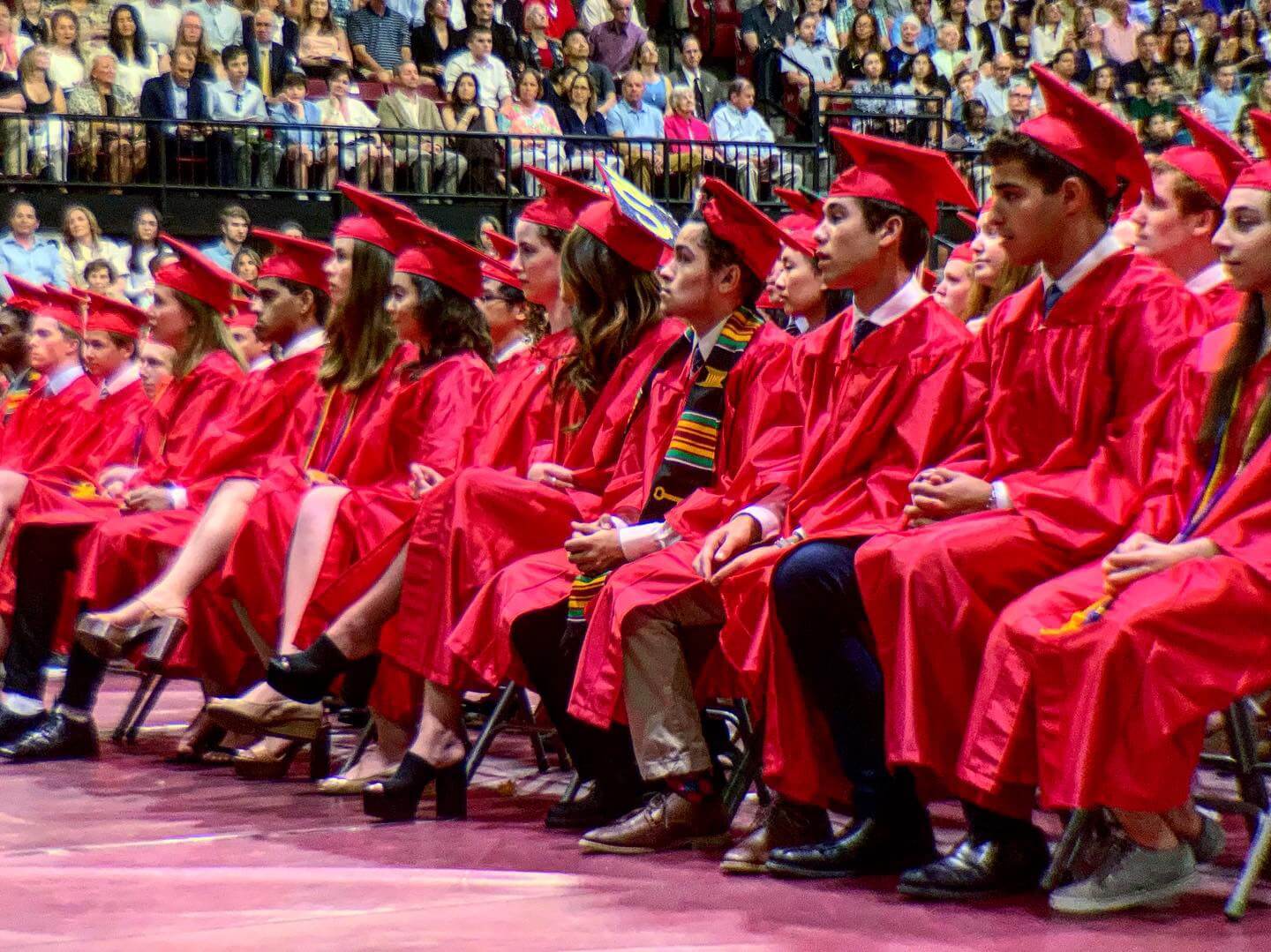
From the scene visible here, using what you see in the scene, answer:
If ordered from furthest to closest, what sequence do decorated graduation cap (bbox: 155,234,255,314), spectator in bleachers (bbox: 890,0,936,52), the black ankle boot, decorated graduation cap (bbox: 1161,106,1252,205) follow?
spectator in bleachers (bbox: 890,0,936,52) < decorated graduation cap (bbox: 155,234,255,314) < the black ankle boot < decorated graduation cap (bbox: 1161,106,1252,205)

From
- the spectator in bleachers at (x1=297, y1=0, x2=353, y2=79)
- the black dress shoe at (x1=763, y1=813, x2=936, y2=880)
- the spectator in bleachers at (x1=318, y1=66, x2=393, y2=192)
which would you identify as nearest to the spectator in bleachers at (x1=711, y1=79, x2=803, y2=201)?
the spectator in bleachers at (x1=318, y1=66, x2=393, y2=192)

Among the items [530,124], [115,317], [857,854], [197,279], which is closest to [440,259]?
[197,279]

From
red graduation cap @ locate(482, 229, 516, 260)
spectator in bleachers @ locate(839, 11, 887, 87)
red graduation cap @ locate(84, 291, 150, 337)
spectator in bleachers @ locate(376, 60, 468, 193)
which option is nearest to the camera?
red graduation cap @ locate(482, 229, 516, 260)

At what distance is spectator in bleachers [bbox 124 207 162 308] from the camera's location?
10406 mm

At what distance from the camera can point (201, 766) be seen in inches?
210

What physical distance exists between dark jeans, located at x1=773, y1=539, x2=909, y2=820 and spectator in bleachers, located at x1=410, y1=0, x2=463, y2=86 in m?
9.37

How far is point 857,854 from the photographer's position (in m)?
3.62

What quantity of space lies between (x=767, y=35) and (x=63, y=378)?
27.9ft

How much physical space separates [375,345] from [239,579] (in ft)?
2.51

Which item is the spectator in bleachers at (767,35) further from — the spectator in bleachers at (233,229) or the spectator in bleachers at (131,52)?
the spectator in bleachers at (233,229)

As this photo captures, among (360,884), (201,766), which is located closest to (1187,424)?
(360,884)

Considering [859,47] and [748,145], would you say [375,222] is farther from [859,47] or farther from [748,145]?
[859,47]

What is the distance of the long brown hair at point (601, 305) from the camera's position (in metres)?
4.62

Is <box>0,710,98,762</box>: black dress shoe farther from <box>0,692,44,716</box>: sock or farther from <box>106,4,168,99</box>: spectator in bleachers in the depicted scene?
<box>106,4,168,99</box>: spectator in bleachers
